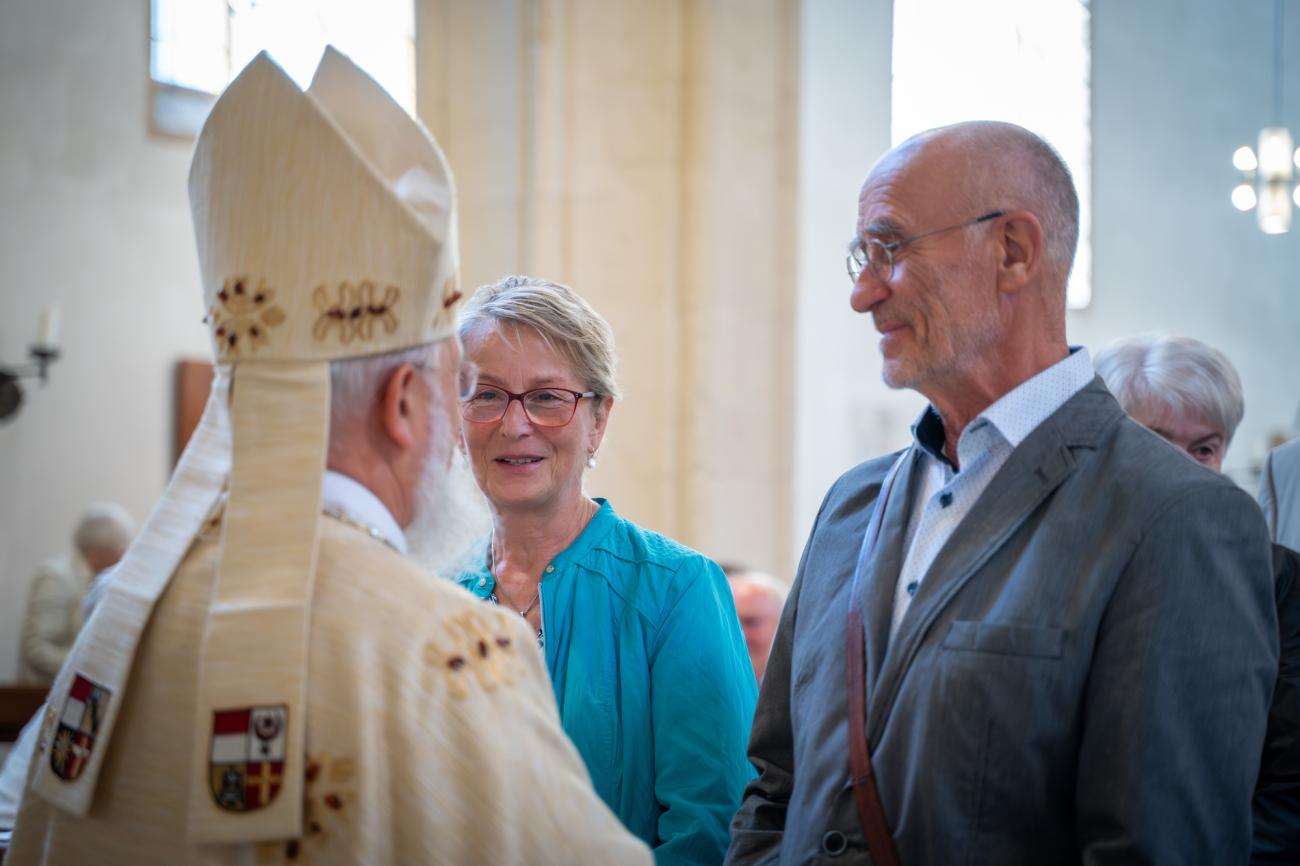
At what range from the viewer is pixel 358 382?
184cm

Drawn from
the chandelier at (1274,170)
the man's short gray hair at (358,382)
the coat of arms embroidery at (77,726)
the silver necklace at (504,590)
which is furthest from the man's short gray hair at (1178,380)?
the chandelier at (1274,170)

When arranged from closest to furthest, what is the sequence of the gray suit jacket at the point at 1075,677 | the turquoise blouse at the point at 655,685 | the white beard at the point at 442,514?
the white beard at the point at 442,514 < the gray suit jacket at the point at 1075,677 < the turquoise blouse at the point at 655,685

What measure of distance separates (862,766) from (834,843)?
0.13m

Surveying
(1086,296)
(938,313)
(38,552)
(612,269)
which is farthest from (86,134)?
(938,313)

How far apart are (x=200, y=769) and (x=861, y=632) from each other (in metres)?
1.20

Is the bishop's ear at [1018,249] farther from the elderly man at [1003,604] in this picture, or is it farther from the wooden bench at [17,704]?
the wooden bench at [17,704]

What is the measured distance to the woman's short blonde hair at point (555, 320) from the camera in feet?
9.78

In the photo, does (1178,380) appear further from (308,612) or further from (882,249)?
(308,612)

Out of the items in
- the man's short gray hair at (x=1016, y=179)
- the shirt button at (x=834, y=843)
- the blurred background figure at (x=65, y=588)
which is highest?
the man's short gray hair at (x=1016, y=179)

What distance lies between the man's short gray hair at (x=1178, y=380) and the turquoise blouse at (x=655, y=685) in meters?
1.19

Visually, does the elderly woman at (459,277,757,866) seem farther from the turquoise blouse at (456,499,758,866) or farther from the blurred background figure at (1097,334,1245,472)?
the blurred background figure at (1097,334,1245,472)

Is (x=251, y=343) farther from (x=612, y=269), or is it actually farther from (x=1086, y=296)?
(x=1086, y=296)

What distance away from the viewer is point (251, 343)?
1.79m

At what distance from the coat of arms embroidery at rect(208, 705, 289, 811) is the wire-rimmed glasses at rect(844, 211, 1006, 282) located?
4.59ft
